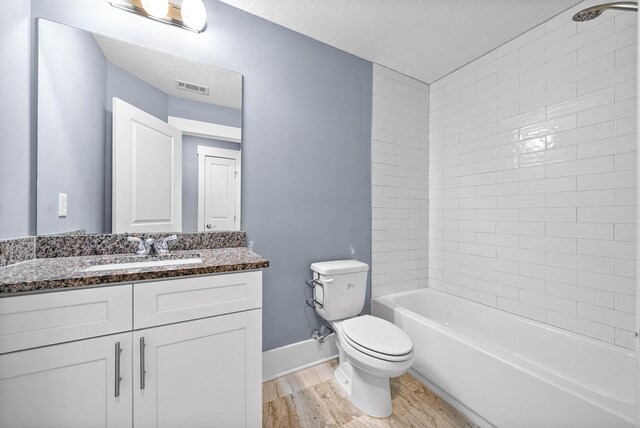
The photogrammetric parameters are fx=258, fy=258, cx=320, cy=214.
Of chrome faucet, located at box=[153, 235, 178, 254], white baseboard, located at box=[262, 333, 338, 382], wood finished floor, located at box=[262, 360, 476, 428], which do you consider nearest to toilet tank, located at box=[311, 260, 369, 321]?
white baseboard, located at box=[262, 333, 338, 382]

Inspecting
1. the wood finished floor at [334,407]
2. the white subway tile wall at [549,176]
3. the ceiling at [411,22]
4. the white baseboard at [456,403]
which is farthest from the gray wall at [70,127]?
the white subway tile wall at [549,176]

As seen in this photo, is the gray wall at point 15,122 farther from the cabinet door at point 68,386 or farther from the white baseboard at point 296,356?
the white baseboard at point 296,356

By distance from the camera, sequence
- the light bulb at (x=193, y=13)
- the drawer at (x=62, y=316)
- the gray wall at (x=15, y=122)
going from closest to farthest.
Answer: the drawer at (x=62, y=316) < the gray wall at (x=15, y=122) < the light bulb at (x=193, y=13)

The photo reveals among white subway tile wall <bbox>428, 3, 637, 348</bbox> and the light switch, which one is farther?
white subway tile wall <bbox>428, 3, 637, 348</bbox>

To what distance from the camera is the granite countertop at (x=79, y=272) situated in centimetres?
81

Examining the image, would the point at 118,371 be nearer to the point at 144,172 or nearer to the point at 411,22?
the point at 144,172

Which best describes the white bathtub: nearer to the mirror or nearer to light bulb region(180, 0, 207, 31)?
the mirror

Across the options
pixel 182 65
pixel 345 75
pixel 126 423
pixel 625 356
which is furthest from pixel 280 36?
pixel 625 356

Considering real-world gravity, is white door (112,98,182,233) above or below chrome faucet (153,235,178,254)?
above

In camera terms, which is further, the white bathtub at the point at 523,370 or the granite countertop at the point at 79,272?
the white bathtub at the point at 523,370

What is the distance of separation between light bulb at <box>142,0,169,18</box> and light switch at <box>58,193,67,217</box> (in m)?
1.06

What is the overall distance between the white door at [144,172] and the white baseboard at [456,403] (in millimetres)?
1838

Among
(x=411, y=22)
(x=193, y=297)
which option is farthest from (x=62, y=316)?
(x=411, y=22)

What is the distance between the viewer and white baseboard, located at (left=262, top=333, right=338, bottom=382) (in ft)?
5.74
